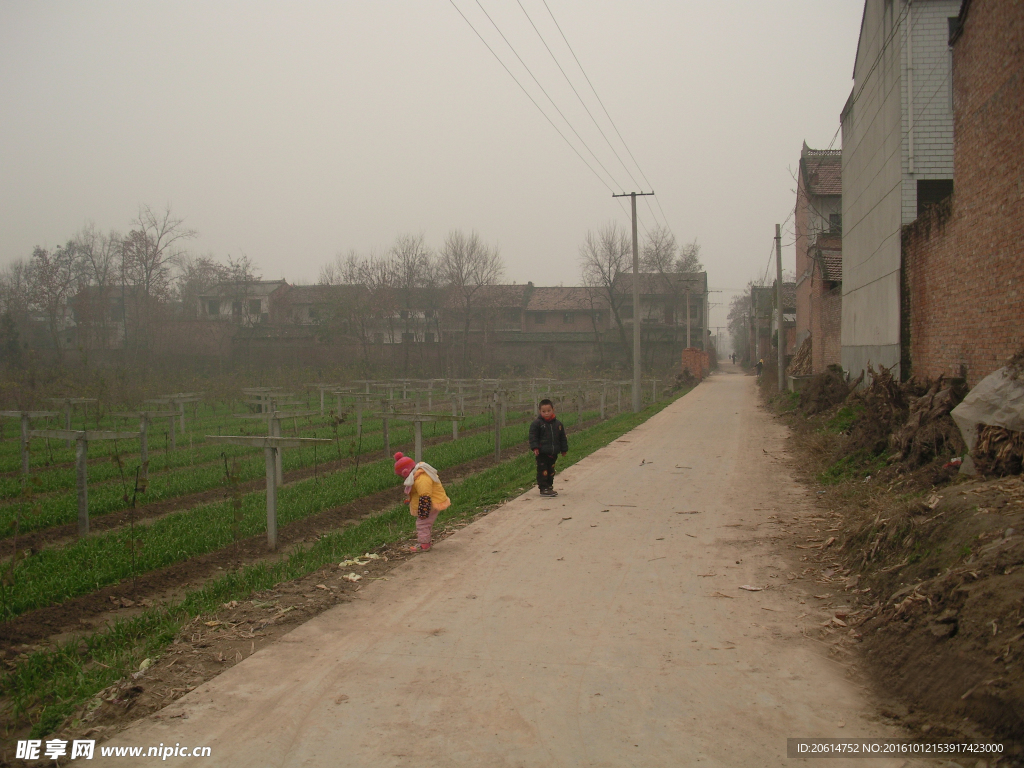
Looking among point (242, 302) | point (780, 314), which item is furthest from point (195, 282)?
point (780, 314)

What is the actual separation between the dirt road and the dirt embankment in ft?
1.06

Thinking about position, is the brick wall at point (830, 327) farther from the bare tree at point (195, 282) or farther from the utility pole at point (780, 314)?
the bare tree at point (195, 282)

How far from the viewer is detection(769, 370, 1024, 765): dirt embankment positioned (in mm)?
3674

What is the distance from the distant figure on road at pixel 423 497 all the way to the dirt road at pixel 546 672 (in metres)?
0.24

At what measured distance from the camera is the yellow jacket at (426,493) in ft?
24.4

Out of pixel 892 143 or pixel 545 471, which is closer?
pixel 545 471

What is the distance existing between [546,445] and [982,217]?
7006 mm

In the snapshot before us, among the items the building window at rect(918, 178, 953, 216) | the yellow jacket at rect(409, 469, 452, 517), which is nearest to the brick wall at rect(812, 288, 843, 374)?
the building window at rect(918, 178, 953, 216)

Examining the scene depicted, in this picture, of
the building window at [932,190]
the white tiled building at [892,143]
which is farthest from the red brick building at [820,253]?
the building window at [932,190]

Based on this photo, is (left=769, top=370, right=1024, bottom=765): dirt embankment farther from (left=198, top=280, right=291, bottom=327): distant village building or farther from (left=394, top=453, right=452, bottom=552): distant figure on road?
(left=198, top=280, right=291, bottom=327): distant village building

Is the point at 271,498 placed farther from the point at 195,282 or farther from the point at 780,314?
the point at 195,282

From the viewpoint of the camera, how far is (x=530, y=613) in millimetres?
5531

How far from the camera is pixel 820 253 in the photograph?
91.8 feet

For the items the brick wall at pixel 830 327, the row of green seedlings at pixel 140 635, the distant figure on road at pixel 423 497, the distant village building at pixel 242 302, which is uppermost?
the distant village building at pixel 242 302
